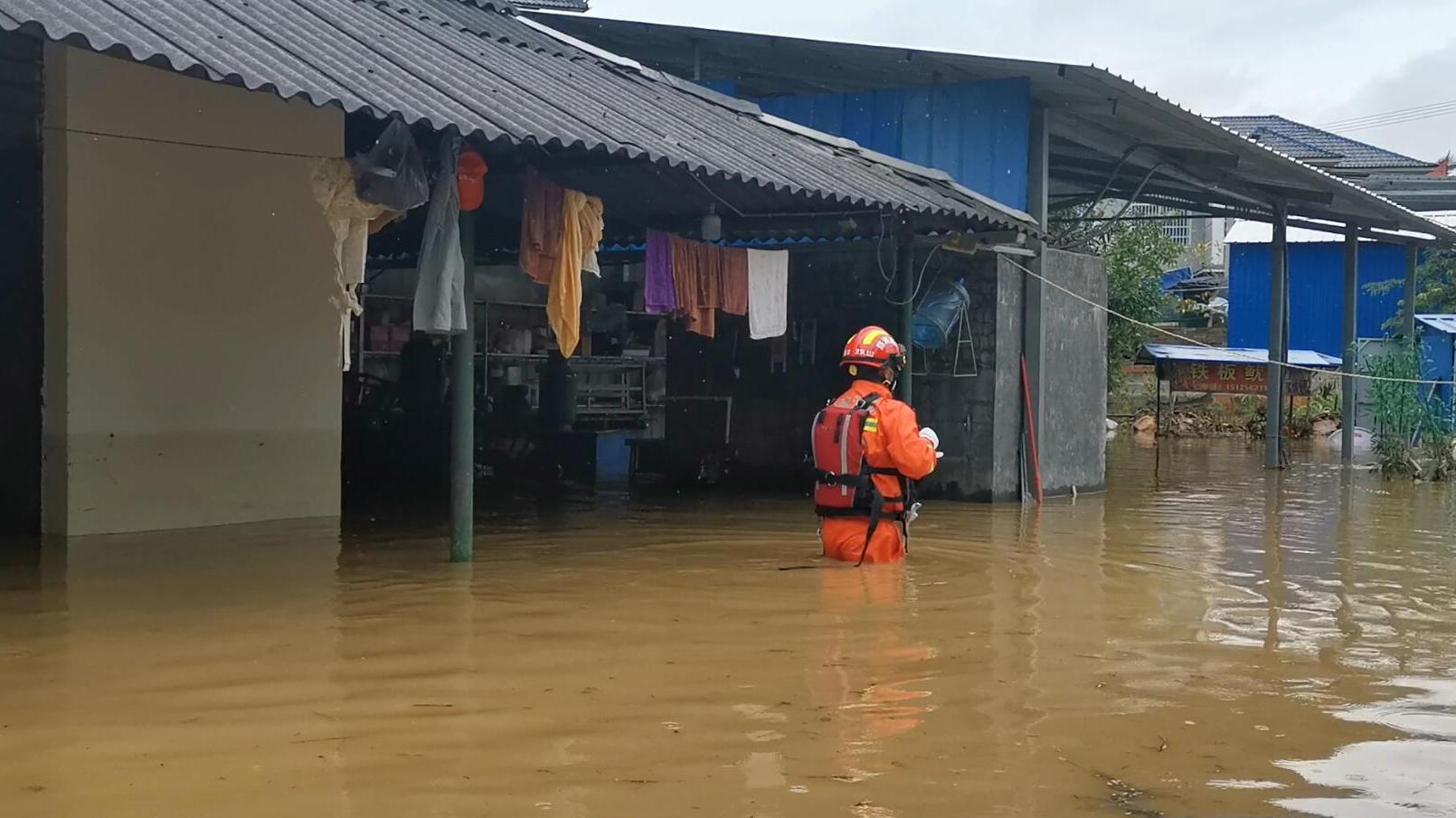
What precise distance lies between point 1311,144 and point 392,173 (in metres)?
30.2

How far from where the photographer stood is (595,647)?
253 inches

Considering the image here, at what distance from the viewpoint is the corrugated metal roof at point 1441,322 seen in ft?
84.8

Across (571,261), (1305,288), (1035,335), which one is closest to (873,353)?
(571,261)

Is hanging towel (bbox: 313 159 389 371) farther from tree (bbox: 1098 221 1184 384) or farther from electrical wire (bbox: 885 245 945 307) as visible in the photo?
tree (bbox: 1098 221 1184 384)

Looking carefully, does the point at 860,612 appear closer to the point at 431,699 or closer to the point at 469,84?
the point at 431,699

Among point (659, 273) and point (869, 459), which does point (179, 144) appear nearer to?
point (659, 273)

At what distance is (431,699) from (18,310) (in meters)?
5.99

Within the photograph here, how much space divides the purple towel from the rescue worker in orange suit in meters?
2.97

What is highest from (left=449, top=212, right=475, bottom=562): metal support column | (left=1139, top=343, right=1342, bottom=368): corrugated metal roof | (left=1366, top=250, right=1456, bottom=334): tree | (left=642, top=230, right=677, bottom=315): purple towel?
(left=1366, top=250, right=1456, bottom=334): tree

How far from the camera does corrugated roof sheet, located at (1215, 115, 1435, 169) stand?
100ft

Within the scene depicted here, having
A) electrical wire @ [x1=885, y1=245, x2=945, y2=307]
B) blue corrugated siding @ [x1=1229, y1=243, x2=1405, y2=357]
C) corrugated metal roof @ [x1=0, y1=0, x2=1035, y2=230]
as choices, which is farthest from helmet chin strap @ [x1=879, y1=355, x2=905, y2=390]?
blue corrugated siding @ [x1=1229, y1=243, x2=1405, y2=357]

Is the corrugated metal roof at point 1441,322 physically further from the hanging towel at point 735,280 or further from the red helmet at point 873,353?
the red helmet at point 873,353

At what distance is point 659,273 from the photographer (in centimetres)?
1181

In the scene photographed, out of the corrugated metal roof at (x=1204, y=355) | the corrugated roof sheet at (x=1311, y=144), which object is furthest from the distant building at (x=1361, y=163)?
the corrugated metal roof at (x=1204, y=355)
